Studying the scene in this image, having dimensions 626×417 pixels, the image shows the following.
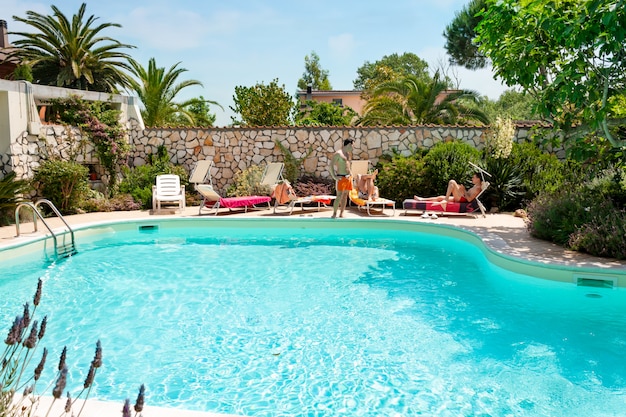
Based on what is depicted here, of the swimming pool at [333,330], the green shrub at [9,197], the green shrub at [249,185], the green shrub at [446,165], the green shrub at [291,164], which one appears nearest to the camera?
the swimming pool at [333,330]

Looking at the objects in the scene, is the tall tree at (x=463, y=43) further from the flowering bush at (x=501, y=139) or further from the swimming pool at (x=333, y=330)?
the swimming pool at (x=333, y=330)

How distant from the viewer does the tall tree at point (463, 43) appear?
25.6m

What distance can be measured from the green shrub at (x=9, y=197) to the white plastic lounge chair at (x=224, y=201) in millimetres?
3865

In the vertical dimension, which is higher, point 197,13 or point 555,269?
point 197,13

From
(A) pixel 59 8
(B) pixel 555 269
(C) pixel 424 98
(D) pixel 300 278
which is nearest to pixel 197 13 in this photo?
(A) pixel 59 8

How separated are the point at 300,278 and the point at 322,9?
30.7 feet

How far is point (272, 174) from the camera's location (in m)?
13.7

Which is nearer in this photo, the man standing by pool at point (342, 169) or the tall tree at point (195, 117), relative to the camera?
the man standing by pool at point (342, 169)

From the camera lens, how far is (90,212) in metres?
13.1

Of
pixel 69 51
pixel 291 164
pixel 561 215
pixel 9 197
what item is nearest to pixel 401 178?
pixel 291 164

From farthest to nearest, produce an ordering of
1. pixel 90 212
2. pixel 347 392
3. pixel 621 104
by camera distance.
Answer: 1. pixel 90 212
2. pixel 621 104
3. pixel 347 392

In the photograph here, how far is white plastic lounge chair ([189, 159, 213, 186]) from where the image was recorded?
14.1m

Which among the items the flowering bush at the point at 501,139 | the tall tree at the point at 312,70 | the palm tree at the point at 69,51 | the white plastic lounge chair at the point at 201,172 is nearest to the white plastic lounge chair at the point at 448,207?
the flowering bush at the point at 501,139

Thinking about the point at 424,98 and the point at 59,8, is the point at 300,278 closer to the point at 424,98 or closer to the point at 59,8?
the point at 424,98
